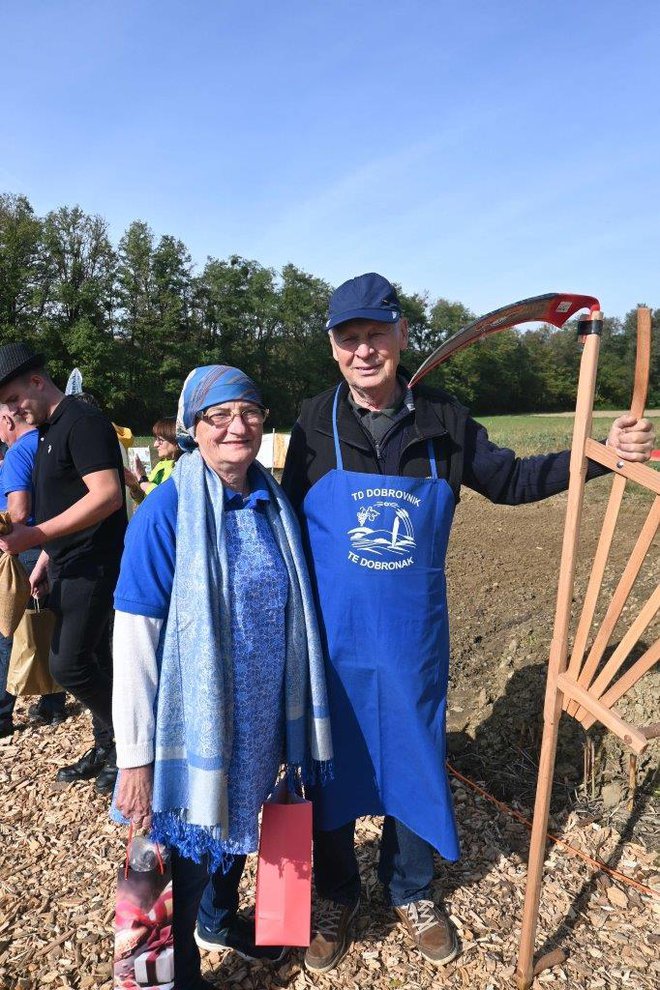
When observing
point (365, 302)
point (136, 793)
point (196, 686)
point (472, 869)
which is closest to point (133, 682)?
point (196, 686)

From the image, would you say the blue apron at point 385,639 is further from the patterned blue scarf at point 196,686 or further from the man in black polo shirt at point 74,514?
the man in black polo shirt at point 74,514

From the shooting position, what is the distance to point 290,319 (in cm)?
5116

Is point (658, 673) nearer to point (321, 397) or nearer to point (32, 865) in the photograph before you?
point (321, 397)

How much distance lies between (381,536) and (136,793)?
1032 millimetres

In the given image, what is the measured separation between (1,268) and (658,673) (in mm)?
40661

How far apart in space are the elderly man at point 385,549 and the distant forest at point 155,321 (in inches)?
1106

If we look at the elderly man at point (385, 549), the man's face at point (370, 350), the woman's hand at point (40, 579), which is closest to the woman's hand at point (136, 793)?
the elderly man at point (385, 549)

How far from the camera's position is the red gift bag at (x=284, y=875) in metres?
2.11

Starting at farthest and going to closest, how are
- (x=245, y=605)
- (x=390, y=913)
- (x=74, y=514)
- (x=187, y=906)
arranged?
1. (x=74, y=514)
2. (x=390, y=913)
3. (x=187, y=906)
4. (x=245, y=605)

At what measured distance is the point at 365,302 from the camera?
212 centimetres

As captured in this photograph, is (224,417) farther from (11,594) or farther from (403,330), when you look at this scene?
(11,594)

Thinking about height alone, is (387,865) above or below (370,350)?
below

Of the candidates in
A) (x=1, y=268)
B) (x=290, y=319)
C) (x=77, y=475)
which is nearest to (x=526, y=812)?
(x=77, y=475)

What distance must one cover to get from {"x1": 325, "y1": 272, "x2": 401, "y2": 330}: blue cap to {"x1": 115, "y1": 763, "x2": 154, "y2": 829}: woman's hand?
1442 millimetres
